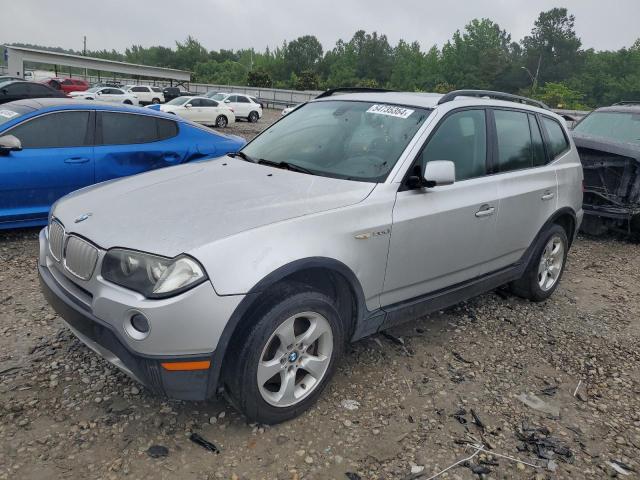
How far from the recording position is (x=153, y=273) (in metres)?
2.31

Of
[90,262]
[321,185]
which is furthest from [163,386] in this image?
[321,185]

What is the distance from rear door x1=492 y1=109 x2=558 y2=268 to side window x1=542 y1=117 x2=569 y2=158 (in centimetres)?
12

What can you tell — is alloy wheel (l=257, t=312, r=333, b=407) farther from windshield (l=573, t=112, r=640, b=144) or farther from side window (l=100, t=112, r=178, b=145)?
windshield (l=573, t=112, r=640, b=144)

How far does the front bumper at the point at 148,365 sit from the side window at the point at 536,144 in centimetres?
328

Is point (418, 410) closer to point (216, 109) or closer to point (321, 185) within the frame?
point (321, 185)

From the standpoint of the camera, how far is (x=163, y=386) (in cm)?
233

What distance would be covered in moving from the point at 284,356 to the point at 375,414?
700 mm

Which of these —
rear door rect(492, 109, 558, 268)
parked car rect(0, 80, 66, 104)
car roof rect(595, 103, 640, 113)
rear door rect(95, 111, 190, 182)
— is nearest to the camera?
rear door rect(492, 109, 558, 268)

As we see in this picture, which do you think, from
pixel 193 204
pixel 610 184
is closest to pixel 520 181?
pixel 193 204

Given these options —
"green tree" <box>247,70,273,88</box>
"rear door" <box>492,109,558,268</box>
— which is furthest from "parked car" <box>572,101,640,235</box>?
"green tree" <box>247,70,273,88</box>

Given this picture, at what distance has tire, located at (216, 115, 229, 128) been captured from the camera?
22347 millimetres

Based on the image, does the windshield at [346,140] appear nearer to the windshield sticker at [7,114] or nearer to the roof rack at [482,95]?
the roof rack at [482,95]

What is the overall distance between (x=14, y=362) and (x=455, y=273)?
292cm

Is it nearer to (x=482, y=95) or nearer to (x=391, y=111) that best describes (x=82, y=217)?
(x=391, y=111)
